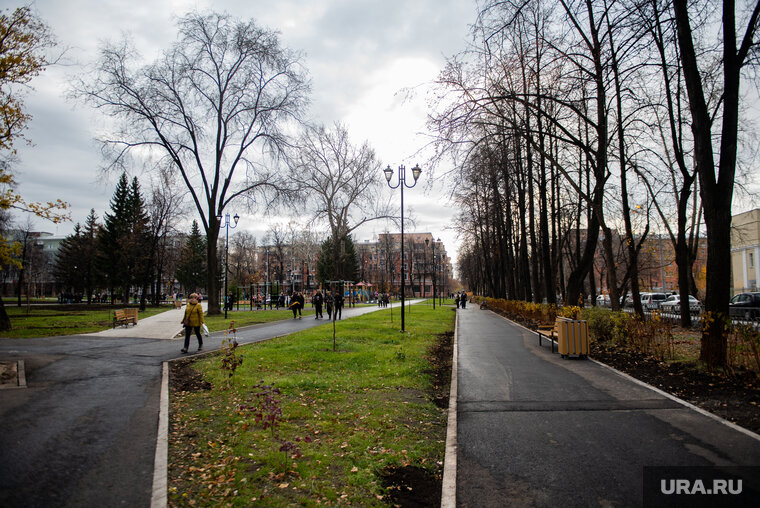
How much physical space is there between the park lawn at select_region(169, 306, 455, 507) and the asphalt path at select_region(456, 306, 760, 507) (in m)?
0.62

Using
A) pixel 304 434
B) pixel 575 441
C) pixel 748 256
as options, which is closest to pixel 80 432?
pixel 304 434

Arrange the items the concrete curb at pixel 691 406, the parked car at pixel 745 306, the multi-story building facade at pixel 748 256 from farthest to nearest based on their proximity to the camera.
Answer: the multi-story building facade at pixel 748 256
the parked car at pixel 745 306
the concrete curb at pixel 691 406

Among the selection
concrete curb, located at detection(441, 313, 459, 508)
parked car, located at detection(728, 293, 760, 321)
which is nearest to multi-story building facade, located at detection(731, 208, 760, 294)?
parked car, located at detection(728, 293, 760, 321)

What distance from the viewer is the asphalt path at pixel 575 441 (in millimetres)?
3984

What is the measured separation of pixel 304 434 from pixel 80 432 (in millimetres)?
2780

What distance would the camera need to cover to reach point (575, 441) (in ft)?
17.0

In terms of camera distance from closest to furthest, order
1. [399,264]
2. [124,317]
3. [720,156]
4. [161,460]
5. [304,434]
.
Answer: [161,460]
[304,434]
[720,156]
[124,317]
[399,264]

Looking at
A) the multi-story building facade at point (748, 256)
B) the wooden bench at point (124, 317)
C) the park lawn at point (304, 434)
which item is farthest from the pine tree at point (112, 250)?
the multi-story building facade at point (748, 256)

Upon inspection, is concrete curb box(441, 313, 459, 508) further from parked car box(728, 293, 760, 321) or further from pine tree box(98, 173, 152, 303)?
pine tree box(98, 173, 152, 303)

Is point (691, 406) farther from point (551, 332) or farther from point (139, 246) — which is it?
point (139, 246)

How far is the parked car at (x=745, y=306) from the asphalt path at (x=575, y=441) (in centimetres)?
2004

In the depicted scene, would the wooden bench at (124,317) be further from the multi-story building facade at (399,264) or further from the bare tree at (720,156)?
the multi-story building facade at (399,264)

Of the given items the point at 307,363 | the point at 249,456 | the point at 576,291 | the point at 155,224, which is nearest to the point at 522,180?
the point at 576,291

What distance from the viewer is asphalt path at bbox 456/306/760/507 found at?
398cm
